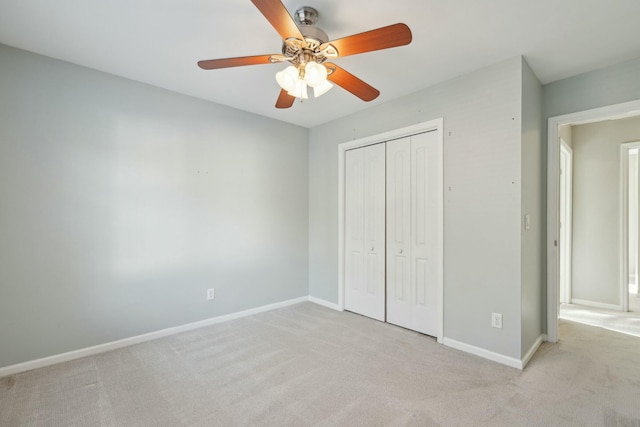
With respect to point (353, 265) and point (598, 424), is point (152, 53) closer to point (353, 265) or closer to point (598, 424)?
point (353, 265)

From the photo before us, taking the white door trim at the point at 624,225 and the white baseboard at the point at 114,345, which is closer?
the white baseboard at the point at 114,345

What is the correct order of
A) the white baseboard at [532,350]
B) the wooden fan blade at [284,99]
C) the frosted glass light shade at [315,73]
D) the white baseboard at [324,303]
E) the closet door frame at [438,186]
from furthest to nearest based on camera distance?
1. the white baseboard at [324,303]
2. the closet door frame at [438,186]
3. the white baseboard at [532,350]
4. the wooden fan blade at [284,99]
5. the frosted glass light shade at [315,73]

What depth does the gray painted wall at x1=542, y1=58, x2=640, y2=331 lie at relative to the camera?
2.42 metres

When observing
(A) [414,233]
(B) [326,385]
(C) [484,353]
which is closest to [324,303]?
(A) [414,233]

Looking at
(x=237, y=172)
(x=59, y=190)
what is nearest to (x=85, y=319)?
(x=59, y=190)

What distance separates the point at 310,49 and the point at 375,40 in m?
0.41

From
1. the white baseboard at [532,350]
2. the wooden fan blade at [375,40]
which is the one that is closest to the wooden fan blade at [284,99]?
the wooden fan blade at [375,40]

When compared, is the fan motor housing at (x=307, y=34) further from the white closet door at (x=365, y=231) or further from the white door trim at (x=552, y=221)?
the white door trim at (x=552, y=221)

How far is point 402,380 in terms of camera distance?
7.11ft

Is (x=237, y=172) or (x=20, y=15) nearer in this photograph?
(x=20, y=15)

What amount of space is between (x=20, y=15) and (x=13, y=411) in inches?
98.4

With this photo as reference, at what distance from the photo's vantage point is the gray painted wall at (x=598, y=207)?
3715 mm

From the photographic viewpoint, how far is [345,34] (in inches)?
81.5

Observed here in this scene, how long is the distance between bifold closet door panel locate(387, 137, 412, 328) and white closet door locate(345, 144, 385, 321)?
96 millimetres
